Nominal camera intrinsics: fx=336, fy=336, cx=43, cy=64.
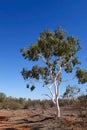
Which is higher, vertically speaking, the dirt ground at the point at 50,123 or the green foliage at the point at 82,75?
the green foliage at the point at 82,75

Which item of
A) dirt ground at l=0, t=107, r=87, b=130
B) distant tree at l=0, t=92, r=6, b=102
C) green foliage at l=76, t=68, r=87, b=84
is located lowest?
dirt ground at l=0, t=107, r=87, b=130

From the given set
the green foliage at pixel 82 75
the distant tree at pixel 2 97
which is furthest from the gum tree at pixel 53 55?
the distant tree at pixel 2 97

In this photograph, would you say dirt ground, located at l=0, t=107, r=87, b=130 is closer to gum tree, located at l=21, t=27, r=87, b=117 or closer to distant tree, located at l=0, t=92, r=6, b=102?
gum tree, located at l=21, t=27, r=87, b=117

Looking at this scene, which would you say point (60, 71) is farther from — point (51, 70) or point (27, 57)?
point (27, 57)

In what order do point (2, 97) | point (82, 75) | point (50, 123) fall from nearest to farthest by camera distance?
point (50, 123) < point (82, 75) < point (2, 97)

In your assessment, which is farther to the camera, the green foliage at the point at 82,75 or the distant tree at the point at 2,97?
the distant tree at the point at 2,97

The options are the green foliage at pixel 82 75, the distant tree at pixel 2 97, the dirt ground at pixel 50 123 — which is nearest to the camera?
the dirt ground at pixel 50 123

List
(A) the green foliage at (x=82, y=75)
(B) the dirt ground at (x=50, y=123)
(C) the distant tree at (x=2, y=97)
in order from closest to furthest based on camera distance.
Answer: (B) the dirt ground at (x=50, y=123) → (A) the green foliage at (x=82, y=75) → (C) the distant tree at (x=2, y=97)

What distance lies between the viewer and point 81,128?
2300 centimetres

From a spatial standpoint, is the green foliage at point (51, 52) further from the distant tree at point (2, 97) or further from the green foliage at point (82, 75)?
the distant tree at point (2, 97)

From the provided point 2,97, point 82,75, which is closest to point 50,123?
point 82,75

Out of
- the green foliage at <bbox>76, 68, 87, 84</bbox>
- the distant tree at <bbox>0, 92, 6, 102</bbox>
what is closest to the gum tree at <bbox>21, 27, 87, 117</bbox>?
the green foliage at <bbox>76, 68, 87, 84</bbox>

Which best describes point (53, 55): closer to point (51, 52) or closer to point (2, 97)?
point (51, 52)

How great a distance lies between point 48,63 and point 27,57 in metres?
2.23
